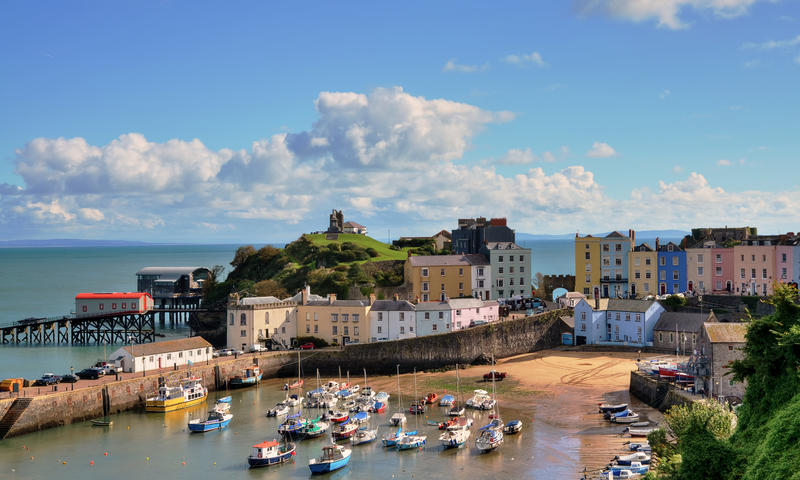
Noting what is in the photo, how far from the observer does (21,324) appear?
284ft

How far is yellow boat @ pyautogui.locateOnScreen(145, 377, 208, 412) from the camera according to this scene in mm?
51781

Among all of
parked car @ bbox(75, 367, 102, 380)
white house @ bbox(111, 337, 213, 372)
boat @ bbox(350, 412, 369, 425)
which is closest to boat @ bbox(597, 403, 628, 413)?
boat @ bbox(350, 412, 369, 425)

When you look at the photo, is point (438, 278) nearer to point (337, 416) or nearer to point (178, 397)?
point (337, 416)

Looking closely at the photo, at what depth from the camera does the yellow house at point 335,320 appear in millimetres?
67188

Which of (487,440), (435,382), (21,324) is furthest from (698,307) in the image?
(21,324)

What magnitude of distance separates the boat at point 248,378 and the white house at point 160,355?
392 centimetres

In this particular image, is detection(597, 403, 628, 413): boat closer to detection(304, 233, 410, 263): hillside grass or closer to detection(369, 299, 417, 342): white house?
detection(369, 299, 417, 342): white house

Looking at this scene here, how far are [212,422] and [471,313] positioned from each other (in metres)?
30.2

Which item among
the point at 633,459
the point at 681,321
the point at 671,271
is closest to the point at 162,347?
the point at 633,459

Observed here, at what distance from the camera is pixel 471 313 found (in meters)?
69.2

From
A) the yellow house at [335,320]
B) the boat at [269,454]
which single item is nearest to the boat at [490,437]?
the boat at [269,454]

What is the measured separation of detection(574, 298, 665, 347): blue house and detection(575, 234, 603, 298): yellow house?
978cm

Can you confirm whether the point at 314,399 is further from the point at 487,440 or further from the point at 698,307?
the point at 698,307

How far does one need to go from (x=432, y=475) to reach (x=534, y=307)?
4493 cm
